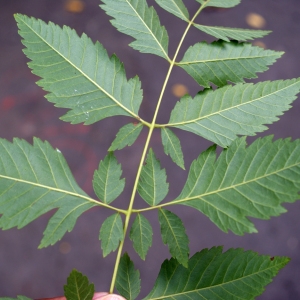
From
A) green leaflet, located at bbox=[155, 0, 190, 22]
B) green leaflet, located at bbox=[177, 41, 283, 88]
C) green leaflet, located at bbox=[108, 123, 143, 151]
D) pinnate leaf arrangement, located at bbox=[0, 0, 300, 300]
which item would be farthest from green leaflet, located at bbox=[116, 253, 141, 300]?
green leaflet, located at bbox=[155, 0, 190, 22]

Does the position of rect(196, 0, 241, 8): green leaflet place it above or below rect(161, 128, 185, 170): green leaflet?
above

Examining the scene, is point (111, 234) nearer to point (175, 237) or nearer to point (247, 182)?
point (175, 237)

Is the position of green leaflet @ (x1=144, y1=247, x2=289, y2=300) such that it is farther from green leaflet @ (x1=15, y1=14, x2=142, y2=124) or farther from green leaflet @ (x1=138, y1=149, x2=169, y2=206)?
green leaflet @ (x1=15, y1=14, x2=142, y2=124)

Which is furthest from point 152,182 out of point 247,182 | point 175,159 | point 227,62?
point 227,62

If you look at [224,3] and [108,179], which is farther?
[224,3]

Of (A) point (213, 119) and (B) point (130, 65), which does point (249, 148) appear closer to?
(A) point (213, 119)

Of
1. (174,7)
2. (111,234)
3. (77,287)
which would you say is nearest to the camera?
(77,287)

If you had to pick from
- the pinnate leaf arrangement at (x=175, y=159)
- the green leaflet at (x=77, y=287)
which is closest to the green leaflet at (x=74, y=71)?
the pinnate leaf arrangement at (x=175, y=159)
